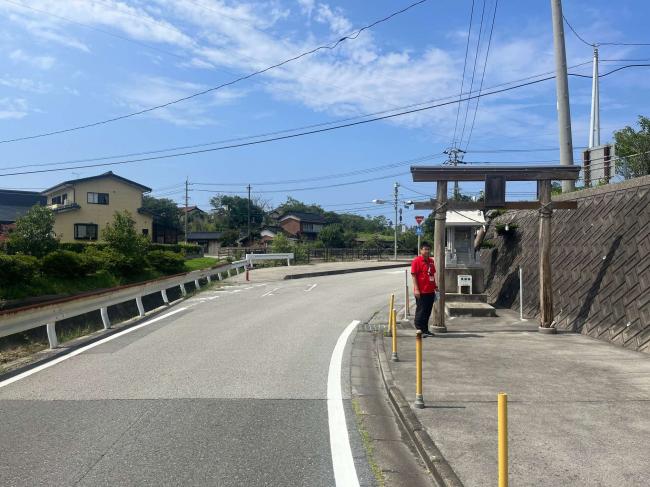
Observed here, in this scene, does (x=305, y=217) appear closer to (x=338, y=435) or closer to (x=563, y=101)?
(x=563, y=101)

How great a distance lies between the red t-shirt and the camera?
1077cm

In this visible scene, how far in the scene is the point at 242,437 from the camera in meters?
5.19

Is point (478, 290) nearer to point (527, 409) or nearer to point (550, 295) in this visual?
point (550, 295)

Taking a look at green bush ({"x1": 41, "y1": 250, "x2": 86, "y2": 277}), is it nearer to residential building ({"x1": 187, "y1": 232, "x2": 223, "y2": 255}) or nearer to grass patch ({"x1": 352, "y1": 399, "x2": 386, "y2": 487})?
grass patch ({"x1": 352, "y1": 399, "x2": 386, "y2": 487})

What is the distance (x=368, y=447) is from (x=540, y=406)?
7.13ft

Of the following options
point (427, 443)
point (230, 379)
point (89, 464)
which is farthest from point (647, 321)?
point (89, 464)

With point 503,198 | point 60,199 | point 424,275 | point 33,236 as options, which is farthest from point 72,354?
point 60,199

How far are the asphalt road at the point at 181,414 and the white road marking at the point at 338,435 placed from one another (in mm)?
58

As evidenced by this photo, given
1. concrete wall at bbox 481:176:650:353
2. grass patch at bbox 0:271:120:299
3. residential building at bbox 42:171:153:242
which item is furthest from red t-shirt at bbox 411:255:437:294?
residential building at bbox 42:171:153:242

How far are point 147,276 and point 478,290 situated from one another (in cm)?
1995

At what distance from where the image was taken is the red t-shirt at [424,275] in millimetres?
10766

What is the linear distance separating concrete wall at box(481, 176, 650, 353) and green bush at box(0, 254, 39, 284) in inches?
747

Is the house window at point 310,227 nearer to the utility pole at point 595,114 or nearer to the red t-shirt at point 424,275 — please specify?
the utility pole at point 595,114

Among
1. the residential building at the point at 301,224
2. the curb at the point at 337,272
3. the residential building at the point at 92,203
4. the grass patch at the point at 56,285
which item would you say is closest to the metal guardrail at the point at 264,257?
the curb at the point at 337,272
